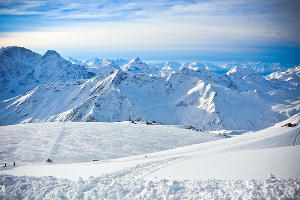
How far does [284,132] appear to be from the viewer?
91.7 ft

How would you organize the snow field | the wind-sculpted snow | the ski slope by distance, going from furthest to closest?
1. the snow field
2. the ski slope
3. the wind-sculpted snow

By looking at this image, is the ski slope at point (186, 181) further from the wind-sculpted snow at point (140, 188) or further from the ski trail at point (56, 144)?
the ski trail at point (56, 144)

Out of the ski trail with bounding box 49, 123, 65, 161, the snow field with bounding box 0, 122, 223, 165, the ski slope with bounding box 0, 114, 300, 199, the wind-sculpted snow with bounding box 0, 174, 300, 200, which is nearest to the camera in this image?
the wind-sculpted snow with bounding box 0, 174, 300, 200

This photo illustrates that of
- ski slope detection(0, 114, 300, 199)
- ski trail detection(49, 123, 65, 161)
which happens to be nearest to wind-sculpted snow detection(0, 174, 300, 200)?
ski slope detection(0, 114, 300, 199)

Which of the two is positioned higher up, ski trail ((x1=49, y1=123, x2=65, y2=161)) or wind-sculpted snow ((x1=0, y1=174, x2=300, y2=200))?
wind-sculpted snow ((x1=0, y1=174, x2=300, y2=200))

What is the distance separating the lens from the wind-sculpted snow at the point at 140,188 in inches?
546

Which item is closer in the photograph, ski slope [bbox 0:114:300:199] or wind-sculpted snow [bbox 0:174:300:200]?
wind-sculpted snow [bbox 0:174:300:200]

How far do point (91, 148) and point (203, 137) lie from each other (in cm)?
2457

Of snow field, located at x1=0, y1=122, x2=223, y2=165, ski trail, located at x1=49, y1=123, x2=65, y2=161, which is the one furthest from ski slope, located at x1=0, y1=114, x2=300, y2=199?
snow field, located at x1=0, y1=122, x2=223, y2=165

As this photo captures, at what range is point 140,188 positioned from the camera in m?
16.1

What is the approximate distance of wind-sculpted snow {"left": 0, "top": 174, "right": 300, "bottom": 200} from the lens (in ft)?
45.5

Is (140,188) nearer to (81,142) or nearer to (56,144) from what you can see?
(81,142)

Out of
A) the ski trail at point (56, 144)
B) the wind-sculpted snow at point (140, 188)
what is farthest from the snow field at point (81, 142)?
the wind-sculpted snow at point (140, 188)

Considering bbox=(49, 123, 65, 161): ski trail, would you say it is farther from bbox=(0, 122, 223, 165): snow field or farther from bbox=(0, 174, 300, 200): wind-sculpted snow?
bbox=(0, 174, 300, 200): wind-sculpted snow
